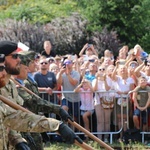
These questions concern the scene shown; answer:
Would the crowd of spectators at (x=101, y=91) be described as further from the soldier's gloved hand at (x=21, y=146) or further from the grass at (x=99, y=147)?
the soldier's gloved hand at (x=21, y=146)

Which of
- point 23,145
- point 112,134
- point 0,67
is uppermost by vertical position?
point 0,67

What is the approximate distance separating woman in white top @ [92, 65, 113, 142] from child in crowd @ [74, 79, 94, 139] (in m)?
0.10

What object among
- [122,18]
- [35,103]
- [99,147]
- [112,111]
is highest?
[122,18]

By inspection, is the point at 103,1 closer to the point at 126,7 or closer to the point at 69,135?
the point at 126,7

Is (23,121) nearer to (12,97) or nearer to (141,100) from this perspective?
(12,97)

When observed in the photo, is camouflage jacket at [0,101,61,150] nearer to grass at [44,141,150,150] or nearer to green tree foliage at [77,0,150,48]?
grass at [44,141,150,150]

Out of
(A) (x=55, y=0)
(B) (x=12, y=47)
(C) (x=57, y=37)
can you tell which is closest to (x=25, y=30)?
(C) (x=57, y=37)

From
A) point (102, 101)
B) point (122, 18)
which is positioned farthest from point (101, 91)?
point (122, 18)

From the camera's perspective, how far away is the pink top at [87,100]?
1181 centimetres

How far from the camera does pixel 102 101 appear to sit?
1182 centimetres

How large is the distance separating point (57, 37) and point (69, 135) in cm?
1723

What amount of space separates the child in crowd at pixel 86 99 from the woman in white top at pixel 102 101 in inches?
3.9

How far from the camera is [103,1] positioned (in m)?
24.0

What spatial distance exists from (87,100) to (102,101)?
283mm
